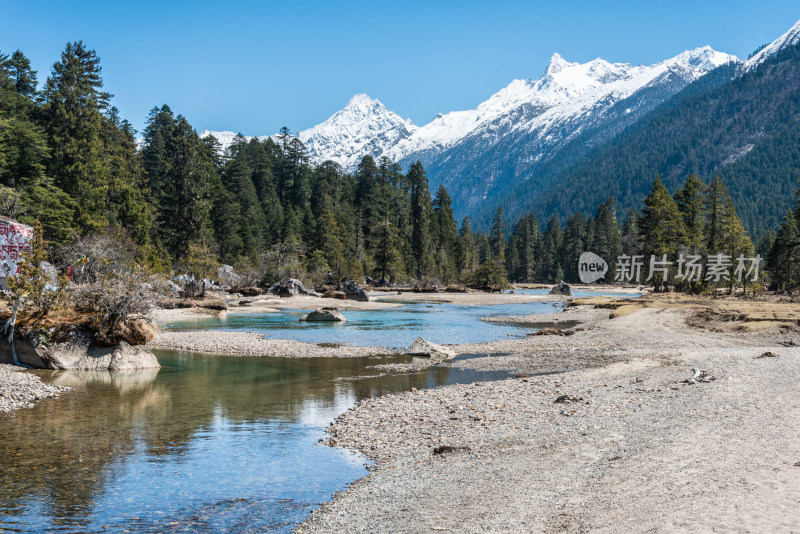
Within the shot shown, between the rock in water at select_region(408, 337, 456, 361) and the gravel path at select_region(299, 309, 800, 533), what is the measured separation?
7.50m

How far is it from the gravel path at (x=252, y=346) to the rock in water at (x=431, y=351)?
2.15 m

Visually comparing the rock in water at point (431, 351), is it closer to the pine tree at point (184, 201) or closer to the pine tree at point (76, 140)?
the pine tree at point (76, 140)

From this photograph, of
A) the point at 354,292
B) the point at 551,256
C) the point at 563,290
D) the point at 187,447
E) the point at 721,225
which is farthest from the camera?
the point at 551,256

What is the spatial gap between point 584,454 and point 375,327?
32963 millimetres

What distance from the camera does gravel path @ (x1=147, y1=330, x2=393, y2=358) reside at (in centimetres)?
3039

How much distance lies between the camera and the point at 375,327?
44.6 metres

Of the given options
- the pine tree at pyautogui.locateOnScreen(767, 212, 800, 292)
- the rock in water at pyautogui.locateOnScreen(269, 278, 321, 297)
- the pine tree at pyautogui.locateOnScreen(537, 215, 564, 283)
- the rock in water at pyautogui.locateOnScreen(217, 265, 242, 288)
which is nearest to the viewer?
the rock in water at pyautogui.locateOnScreen(269, 278, 321, 297)

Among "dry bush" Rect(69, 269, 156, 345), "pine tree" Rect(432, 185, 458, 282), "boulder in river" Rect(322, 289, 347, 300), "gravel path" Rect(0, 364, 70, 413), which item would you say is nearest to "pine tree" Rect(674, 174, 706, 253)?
"boulder in river" Rect(322, 289, 347, 300)

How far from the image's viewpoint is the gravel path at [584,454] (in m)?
8.50

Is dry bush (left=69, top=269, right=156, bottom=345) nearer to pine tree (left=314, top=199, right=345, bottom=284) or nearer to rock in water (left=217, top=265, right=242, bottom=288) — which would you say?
rock in water (left=217, top=265, right=242, bottom=288)

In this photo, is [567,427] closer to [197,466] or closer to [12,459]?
[197,466]

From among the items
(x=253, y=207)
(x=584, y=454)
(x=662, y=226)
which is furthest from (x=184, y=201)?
(x=584, y=454)

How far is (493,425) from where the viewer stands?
595 inches

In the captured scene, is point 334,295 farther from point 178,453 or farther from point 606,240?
point 606,240
